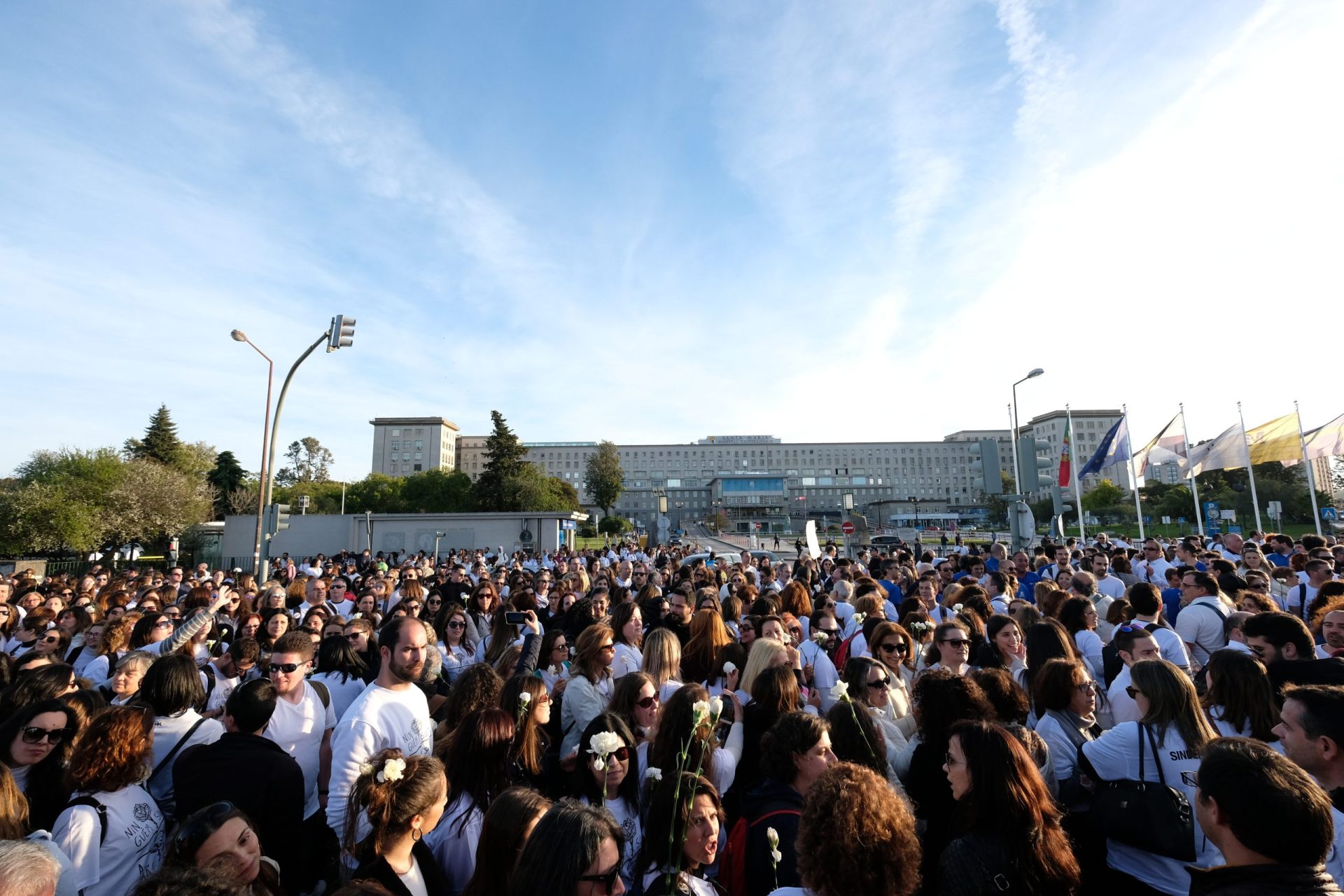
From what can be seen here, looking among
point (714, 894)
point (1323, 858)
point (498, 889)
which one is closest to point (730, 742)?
point (714, 894)

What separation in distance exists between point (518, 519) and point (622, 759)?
34.7 m

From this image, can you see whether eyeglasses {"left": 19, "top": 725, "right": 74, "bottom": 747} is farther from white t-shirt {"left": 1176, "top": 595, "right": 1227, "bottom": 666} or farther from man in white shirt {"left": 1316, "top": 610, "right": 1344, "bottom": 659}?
white t-shirt {"left": 1176, "top": 595, "right": 1227, "bottom": 666}

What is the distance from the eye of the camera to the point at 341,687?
5.25 meters

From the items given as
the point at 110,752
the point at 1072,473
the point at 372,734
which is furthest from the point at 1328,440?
the point at 110,752

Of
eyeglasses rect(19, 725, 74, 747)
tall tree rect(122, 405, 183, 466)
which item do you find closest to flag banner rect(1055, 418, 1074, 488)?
eyeglasses rect(19, 725, 74, 747)

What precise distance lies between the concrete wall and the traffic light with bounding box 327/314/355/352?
22.8m

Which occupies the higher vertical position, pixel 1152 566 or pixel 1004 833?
pixel 1152 566

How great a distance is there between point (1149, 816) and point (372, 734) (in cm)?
386

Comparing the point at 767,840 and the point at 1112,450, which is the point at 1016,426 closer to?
the point at 1112,450

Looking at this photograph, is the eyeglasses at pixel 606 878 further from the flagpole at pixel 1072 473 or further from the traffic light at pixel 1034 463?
the flagpole at pixel 1072 473

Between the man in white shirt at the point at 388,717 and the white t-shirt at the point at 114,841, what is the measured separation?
774mm

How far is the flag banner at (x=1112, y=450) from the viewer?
24297mm

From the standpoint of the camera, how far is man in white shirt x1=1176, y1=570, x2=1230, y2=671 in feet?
21.3

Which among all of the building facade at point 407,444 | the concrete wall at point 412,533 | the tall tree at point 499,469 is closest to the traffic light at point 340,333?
the concrete wall at point 412,533
